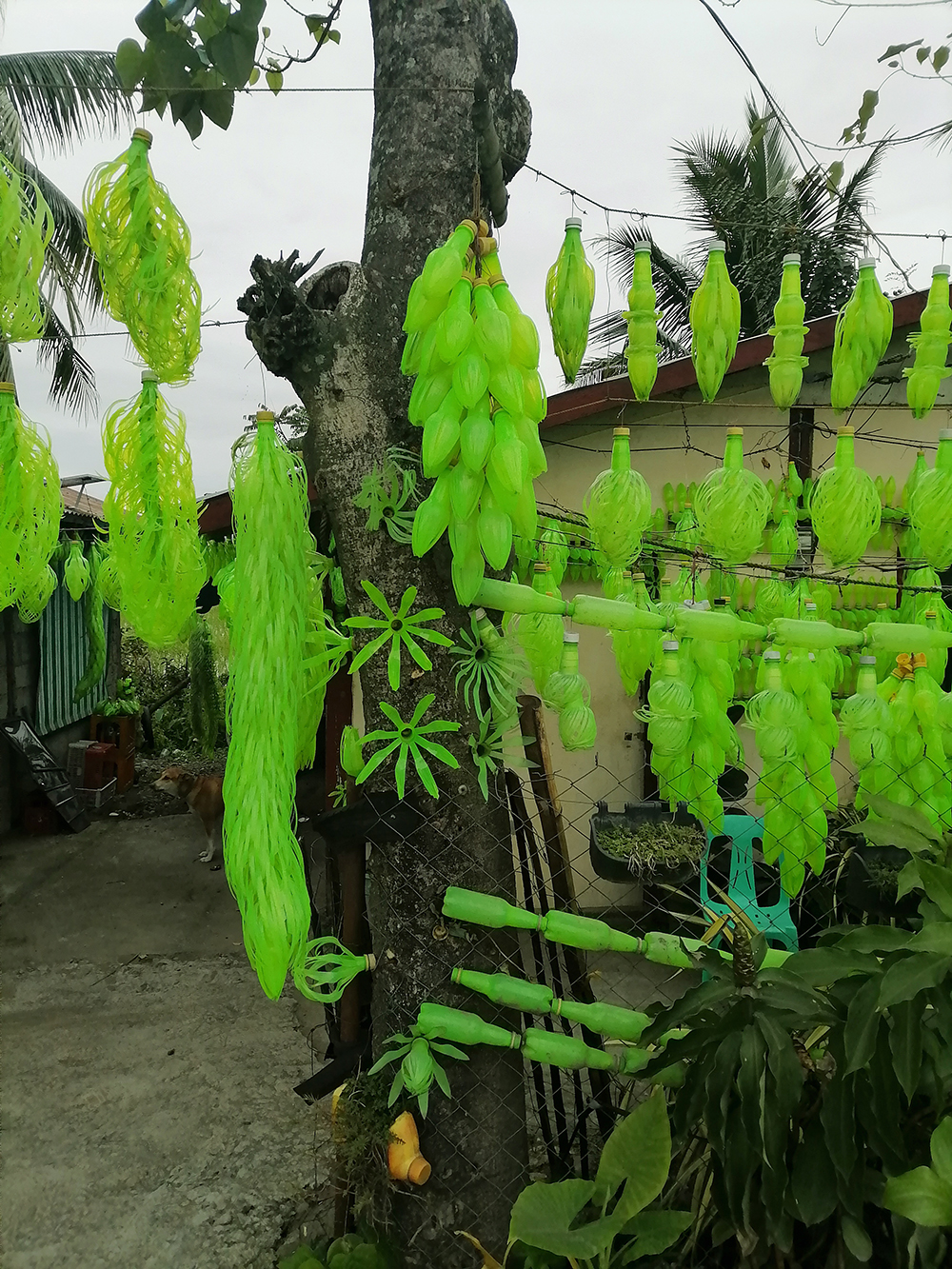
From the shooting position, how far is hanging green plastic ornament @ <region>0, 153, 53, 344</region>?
141 cm

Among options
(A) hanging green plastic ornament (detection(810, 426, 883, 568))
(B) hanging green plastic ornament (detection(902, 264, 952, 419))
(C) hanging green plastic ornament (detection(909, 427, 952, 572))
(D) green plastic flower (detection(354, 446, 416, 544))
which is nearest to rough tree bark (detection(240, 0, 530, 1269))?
(D) green plastic flower (detection(354, 446, 416, 544))

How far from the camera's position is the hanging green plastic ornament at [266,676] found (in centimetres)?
137

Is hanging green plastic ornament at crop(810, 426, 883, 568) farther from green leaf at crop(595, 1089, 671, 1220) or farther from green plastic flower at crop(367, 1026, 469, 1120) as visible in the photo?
green plastic flower at crop(367, 1026, 469, 1120)

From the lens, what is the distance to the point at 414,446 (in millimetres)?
1637

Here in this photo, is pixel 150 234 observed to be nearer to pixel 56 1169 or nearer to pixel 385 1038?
pixel 385 1038

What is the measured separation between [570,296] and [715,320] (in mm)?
313

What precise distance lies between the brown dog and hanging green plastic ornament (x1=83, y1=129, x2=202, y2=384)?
15.1 feet

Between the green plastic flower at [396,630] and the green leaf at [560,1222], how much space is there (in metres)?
1.00

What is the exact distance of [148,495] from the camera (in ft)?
5.54

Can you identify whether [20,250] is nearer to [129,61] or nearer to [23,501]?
[129,61]

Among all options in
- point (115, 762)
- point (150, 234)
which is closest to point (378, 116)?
point (150, 234)

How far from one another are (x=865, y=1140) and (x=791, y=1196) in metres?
0.18

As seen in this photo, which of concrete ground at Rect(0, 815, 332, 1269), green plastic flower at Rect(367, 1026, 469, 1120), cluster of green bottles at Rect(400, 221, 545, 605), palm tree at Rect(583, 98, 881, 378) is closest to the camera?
cluster of green bottles at Rect(400, 221, 545, 605)

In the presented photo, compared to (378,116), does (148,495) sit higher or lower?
lower
